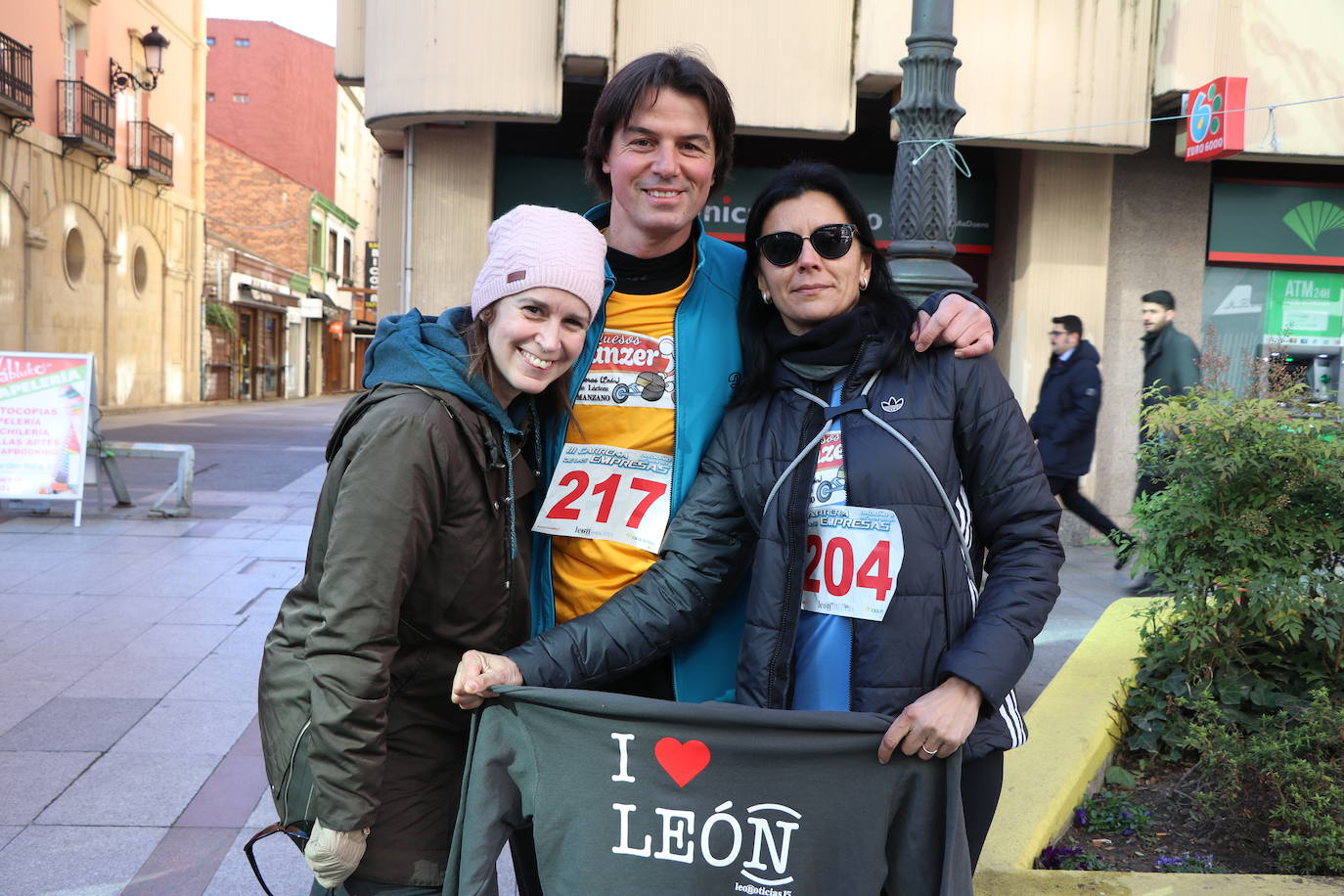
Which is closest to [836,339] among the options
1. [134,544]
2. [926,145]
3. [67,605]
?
[926,145]

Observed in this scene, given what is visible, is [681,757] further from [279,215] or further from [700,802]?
[279,215]

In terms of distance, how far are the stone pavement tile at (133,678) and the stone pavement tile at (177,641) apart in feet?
0.26

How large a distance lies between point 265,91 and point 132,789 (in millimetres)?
48358

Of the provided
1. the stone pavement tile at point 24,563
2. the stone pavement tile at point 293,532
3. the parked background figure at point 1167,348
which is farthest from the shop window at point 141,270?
the parked background figure at point 1167,348

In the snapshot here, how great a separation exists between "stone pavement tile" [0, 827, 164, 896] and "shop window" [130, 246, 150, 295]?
27356mm

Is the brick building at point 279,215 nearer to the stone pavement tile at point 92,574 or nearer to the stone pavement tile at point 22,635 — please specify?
the stone pavement tile at point 92,574

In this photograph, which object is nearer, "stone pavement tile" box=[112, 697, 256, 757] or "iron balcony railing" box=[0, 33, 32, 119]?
"stone pavement tile" box=[112, 697, 256, 757]

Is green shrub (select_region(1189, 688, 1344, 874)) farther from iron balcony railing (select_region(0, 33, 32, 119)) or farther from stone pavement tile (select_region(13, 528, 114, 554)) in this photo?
iron balcony railing (select_region(0, 33, 32, 119))

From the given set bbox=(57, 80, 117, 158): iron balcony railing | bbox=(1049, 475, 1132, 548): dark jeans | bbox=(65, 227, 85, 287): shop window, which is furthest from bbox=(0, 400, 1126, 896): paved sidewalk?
bbox=(65, 227, 85, 287): shop window

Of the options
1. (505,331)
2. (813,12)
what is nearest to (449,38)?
(813,12)

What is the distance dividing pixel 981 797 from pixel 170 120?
32389 millimetres

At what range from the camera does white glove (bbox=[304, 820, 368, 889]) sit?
1884 millimetres

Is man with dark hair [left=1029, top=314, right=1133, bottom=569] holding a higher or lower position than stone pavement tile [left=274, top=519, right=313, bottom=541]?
higher

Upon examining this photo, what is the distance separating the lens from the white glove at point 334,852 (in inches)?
74.2
